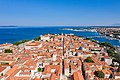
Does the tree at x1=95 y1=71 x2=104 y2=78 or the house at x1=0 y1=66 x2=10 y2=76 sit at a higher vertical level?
the house at x1=0 y1=66 x2=10 y2=76

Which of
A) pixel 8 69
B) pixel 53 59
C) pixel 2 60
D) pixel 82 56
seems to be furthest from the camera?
pixel 82 56

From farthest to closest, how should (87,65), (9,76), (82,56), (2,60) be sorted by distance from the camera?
(82,56), (2,60), (87,65), (9,76)

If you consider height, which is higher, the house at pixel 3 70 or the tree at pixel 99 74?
the house at pixel 3 70

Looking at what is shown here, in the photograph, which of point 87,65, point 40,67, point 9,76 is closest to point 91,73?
point 87,65

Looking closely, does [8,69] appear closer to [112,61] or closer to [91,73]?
[91,73]

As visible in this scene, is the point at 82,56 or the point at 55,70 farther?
the point at 82,56

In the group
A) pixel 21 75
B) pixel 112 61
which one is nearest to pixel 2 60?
pixel 21 75

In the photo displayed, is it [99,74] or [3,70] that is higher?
[3,70]

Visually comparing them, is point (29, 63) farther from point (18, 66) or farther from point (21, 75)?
point (21, 75)

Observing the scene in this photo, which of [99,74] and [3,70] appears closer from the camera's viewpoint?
[99,74]
